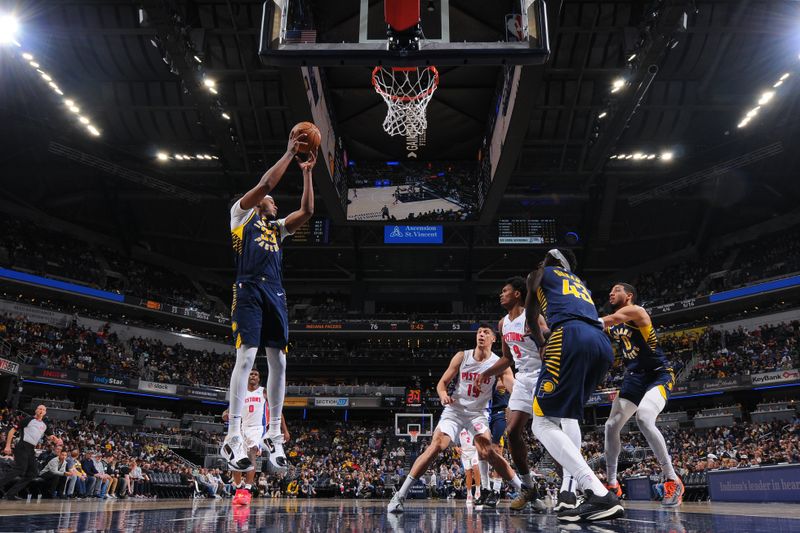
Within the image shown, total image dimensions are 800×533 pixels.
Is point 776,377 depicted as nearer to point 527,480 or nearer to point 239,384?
point 527,480

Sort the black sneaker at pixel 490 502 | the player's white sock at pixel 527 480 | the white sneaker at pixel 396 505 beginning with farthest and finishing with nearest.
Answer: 1. the black sneaker at pixel 490 502
2. the player's white sock at pixel 527 480
3. the white sneaker at pixel 396 505

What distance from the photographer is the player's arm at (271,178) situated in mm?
4638

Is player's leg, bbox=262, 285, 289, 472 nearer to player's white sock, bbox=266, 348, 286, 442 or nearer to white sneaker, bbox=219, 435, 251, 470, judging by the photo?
player's white sock, bbox=266, 348, 286, 442

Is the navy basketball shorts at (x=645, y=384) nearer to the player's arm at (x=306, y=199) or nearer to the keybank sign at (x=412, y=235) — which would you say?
the player's arm at (x=306, y=199)

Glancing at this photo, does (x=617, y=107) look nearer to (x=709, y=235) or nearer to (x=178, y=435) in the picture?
(x=709, y=235)

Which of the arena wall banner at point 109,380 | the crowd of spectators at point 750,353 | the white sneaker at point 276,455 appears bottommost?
the white sneaker at point 276,455

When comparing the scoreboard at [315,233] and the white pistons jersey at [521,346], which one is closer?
the white pistons jersey at [521,346]

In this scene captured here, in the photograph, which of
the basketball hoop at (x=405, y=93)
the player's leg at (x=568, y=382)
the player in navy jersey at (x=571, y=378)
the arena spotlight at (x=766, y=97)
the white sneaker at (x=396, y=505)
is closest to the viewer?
the player in navy jersey at (x=571, y=378)

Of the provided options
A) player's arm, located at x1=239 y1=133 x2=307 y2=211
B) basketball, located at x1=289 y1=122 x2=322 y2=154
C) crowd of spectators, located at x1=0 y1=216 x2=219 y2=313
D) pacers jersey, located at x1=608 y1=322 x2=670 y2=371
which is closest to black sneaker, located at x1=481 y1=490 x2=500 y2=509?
pacers jersey, located at x1=608 y1=322 x2=670 y2=371

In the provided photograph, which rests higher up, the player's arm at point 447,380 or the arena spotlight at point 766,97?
the arena spotlight at point 766,97

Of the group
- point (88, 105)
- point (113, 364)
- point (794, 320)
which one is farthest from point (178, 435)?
point (794, 320)

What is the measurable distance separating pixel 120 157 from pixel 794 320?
33.7 meters

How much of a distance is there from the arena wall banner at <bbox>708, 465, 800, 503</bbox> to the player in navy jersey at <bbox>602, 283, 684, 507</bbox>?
318 cm

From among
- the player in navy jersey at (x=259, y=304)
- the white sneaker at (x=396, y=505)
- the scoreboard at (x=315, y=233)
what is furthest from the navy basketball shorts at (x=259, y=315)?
the scoreboard at (x=315, y=233)
